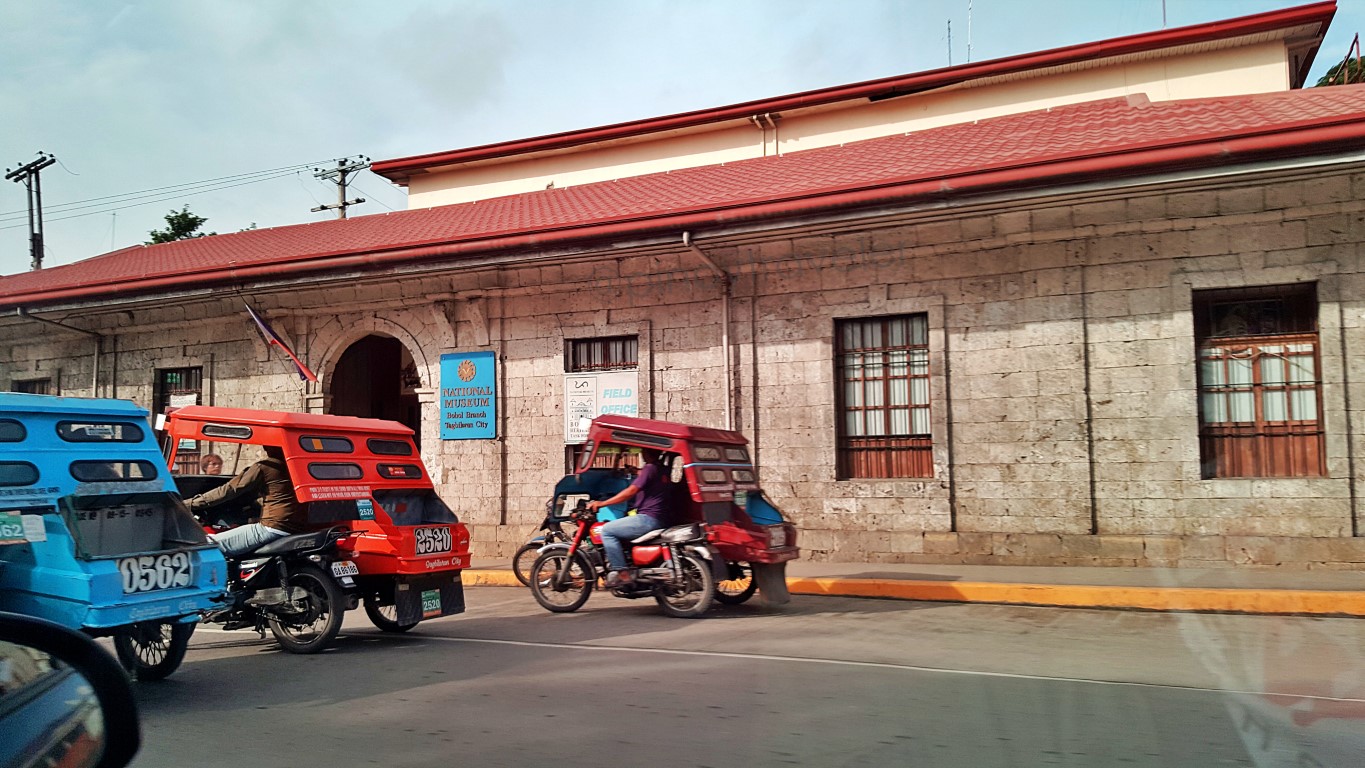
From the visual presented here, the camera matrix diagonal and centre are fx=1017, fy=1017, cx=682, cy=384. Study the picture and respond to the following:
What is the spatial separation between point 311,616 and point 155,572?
73.8 inches

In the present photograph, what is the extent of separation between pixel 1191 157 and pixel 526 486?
10492 millimetres

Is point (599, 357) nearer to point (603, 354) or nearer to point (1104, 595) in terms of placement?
point (603, 354)

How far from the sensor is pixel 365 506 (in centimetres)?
927

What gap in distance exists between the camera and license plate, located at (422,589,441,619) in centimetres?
945

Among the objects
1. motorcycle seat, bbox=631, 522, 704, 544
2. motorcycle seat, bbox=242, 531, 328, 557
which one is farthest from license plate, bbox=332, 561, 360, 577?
motorcycle seat, bbox=631, 522, 704, 544

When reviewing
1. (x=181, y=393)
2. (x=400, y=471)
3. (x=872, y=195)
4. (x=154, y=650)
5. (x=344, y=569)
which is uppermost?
(x=872, y=195)

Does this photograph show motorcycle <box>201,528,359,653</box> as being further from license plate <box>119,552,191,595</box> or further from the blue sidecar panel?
license plate <box>119,552,191,595</box>

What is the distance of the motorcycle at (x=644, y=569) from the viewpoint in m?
10.4

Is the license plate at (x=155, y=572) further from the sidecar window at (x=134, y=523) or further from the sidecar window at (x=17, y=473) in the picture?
the sidecar window at (x=17, y=473)

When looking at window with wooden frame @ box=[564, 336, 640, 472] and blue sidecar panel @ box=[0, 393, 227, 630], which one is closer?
blue sidecar panel @ box=[0, 393, 227, 630]

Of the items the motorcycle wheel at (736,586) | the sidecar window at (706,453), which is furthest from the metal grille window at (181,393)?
the sidecar window at (706,453)

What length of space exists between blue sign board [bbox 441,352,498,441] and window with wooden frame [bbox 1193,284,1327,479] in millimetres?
10383

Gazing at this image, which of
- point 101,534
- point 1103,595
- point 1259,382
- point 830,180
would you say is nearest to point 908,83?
point 830,180

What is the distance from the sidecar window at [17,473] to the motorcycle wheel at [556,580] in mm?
5273
